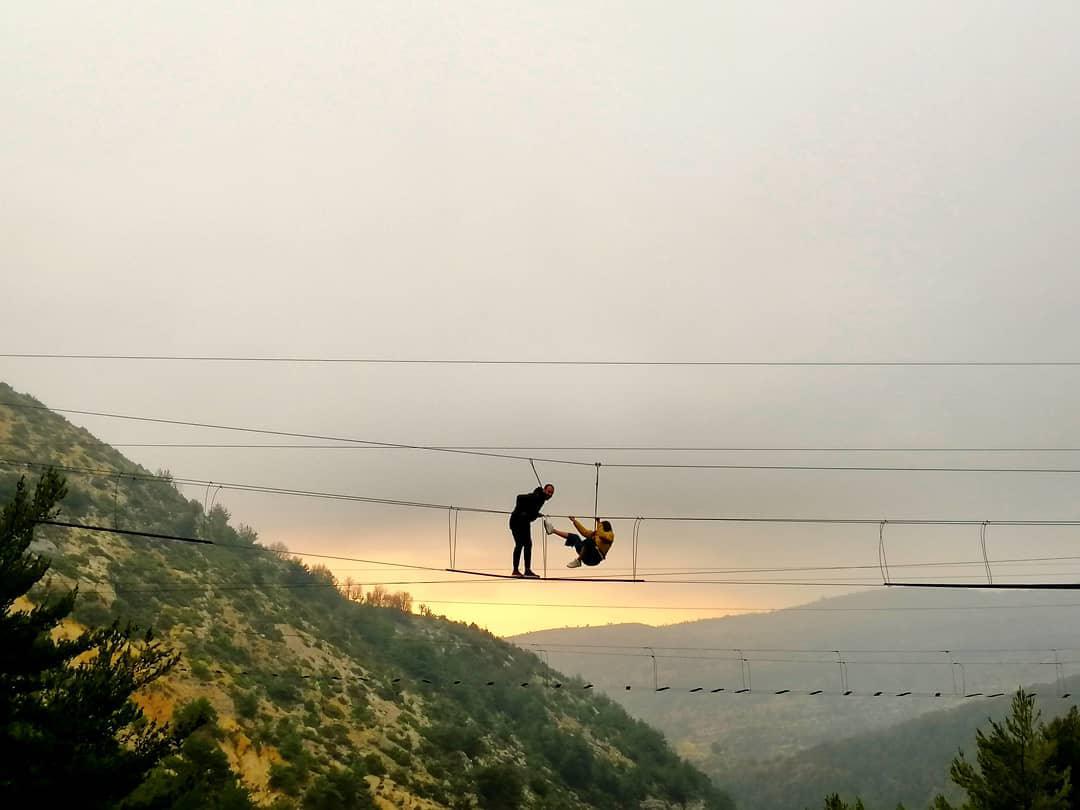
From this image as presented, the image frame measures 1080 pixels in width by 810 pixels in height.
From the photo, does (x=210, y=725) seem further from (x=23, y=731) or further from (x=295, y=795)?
(x=23, y=731)

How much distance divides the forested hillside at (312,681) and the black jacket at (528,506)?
19.9m

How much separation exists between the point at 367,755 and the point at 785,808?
565 ft

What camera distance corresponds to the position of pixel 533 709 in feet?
255

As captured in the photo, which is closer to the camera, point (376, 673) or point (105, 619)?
point (105, 619)

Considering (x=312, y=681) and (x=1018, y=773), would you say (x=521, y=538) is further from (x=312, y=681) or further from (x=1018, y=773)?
(x=312, y=681)

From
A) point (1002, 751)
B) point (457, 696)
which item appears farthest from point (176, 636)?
point (1002, 751)

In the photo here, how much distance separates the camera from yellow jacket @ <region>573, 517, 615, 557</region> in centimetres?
1920

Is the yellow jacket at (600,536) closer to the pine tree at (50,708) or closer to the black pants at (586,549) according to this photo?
the black pants at (586,549)

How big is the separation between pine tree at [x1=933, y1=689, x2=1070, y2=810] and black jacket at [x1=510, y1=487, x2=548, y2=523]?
26095 millimetres

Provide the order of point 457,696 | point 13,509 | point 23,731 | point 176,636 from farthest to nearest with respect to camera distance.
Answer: point 457,696 → point 176,636 → point 13,509 → point 23,731

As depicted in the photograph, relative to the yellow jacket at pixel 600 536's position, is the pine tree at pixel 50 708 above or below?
below

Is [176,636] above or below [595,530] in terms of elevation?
below

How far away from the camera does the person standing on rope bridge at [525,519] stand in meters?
19.6

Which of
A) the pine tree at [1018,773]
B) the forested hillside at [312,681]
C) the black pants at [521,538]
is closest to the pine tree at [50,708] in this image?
the black pants at [521,538]
